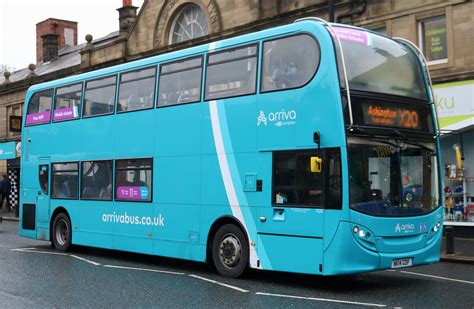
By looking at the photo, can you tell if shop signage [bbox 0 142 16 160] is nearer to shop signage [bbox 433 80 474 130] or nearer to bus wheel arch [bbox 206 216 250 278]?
shop signage [bbox 433 80 474 130]

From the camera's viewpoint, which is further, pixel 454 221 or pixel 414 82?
pixel 454 221

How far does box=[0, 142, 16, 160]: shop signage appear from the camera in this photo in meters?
39.2

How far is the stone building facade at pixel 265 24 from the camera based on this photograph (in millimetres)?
18125

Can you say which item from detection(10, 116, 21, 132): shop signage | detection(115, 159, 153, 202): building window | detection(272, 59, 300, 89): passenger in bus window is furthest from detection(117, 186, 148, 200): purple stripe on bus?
detection(10, 116, 21, 132): shop signage

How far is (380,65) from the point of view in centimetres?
1002

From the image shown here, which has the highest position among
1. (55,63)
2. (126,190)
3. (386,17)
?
(55,63)

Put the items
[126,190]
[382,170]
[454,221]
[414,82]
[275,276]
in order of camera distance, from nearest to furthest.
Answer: [382,170]
[414,82]
[275,276]
[126,190]
[454,221]

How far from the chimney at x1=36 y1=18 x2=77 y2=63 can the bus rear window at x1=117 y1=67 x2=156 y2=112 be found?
3533 centimetres

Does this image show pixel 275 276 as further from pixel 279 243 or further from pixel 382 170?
pixel 382 170

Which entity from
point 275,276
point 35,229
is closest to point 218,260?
point 275,276

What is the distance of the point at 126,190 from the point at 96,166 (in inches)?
49.4

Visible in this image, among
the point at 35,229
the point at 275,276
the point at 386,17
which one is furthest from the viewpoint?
the point at 386,17

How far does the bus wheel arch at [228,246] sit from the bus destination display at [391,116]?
285cm

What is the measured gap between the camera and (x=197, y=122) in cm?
1165
